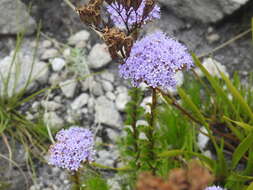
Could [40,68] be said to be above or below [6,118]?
above

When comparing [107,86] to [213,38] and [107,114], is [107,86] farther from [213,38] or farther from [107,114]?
[213,38]

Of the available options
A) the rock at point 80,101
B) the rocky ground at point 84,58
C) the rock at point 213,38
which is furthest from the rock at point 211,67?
the rock at point 80,101

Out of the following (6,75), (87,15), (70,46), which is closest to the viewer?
(87,15)

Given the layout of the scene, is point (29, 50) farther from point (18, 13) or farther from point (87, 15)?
point (87, 15)

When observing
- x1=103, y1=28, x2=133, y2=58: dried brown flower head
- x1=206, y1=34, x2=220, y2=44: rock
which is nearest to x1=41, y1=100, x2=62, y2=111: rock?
x1=206, y1=34, x2=220, y2=44: rock

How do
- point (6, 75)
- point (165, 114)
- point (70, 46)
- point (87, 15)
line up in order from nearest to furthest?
1. point (87, 15)
2. point (165, 114)
3. point (6, 75)
4. point (70, 46)

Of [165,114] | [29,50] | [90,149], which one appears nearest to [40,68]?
[29,50]
